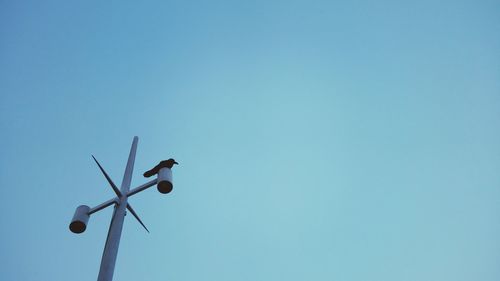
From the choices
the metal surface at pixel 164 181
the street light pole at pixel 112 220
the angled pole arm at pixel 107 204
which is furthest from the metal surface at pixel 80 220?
the metal surface at pixel 164 181

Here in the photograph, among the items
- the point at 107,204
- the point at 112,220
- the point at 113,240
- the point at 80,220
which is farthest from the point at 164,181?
the point at 80,220

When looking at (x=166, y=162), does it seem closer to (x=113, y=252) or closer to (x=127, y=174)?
(x=127, y=174)

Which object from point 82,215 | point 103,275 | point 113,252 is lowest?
point 103,275

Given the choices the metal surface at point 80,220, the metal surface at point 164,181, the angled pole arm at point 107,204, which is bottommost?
the metal surface at point 80,220

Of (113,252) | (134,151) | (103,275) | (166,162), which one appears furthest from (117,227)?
(134,151)

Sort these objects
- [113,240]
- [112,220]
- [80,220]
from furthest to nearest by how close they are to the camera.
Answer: [80,220], [112,220], [113,240]

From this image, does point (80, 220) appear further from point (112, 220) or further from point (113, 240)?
point (113, 240)

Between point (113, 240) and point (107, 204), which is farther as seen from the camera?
point (107, 204)

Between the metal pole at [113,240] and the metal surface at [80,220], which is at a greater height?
the metal surface at [80,220]

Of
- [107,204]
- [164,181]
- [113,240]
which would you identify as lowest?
[113,240]

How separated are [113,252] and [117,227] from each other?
72 centimetres

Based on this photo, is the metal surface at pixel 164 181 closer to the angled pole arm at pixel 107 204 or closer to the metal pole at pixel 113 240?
the metal pole at pixel 113 240

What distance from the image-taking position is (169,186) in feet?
33.6

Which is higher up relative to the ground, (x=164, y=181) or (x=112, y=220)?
(x=164, y=181)
